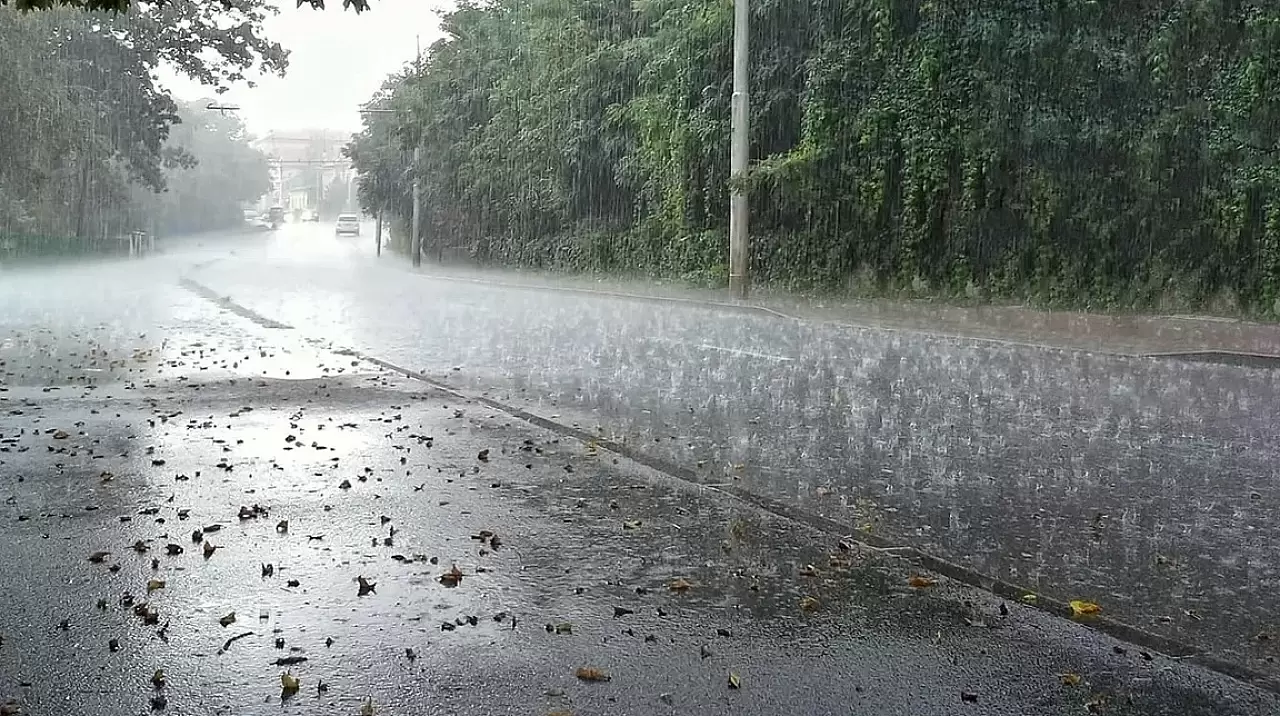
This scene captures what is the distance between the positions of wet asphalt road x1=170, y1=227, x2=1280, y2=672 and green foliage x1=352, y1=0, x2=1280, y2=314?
17.2ft

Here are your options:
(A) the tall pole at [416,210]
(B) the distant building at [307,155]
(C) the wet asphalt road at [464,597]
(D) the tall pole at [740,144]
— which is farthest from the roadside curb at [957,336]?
(B) the distant building at [307,155]

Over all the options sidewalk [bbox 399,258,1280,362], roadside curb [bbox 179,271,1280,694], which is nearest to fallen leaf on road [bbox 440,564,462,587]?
roadside curb [bbox 179,271,1280,694]

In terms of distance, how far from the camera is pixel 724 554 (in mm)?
5914

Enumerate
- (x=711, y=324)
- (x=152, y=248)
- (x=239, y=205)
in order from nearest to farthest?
(x=711, y=324), (x=152, y=248), (x=239, y=205)

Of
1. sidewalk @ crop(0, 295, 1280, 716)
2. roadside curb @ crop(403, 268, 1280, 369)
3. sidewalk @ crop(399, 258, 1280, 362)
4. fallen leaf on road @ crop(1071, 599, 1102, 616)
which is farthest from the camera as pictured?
sidewalk @ crop(399, 258, 1280, 362)

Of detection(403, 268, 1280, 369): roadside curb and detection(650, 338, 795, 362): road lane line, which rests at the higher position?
detection(403, 268, 1280, 369): roadside curb

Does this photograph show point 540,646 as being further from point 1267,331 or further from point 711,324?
point 711,324

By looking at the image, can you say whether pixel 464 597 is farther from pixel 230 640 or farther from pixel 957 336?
pixel 957 336

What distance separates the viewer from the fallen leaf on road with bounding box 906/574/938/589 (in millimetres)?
5355

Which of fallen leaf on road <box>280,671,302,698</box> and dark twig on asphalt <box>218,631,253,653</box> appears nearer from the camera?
fallen leaf on road <box>280,671,302,698</box>

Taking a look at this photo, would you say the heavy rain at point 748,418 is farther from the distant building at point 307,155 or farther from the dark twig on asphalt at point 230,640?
the distant building at point 307,155

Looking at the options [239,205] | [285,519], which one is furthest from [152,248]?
[285,519]

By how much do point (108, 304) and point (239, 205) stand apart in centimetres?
11002

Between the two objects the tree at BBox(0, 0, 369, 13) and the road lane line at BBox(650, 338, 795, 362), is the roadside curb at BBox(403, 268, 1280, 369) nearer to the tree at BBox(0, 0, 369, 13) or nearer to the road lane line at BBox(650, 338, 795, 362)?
the road lane line at BBox(650, 338, 795, 362)
